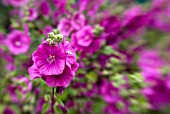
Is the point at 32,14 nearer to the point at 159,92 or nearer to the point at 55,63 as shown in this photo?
the point at 55,63

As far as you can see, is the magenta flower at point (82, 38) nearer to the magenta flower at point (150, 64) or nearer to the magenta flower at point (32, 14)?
the magenta flower at point (32, 14)

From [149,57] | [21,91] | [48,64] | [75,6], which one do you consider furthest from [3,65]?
[149,57]

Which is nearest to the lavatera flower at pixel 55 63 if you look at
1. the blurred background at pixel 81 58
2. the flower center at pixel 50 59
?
the flower center at pixel 50 59

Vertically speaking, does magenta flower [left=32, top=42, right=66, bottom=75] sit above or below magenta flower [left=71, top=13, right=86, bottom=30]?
below

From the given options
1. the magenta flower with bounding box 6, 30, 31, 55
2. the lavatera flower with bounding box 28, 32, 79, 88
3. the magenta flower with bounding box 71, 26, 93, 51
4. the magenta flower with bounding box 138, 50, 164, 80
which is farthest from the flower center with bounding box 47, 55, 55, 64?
the magenta flower with bounding box 138, 50, 164, 80

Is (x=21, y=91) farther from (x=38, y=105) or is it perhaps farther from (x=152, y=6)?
(x=152, y=6)

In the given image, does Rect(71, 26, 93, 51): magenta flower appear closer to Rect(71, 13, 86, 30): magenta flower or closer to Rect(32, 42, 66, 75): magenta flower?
Rect(71, 13, 86, 30): magenta flower
